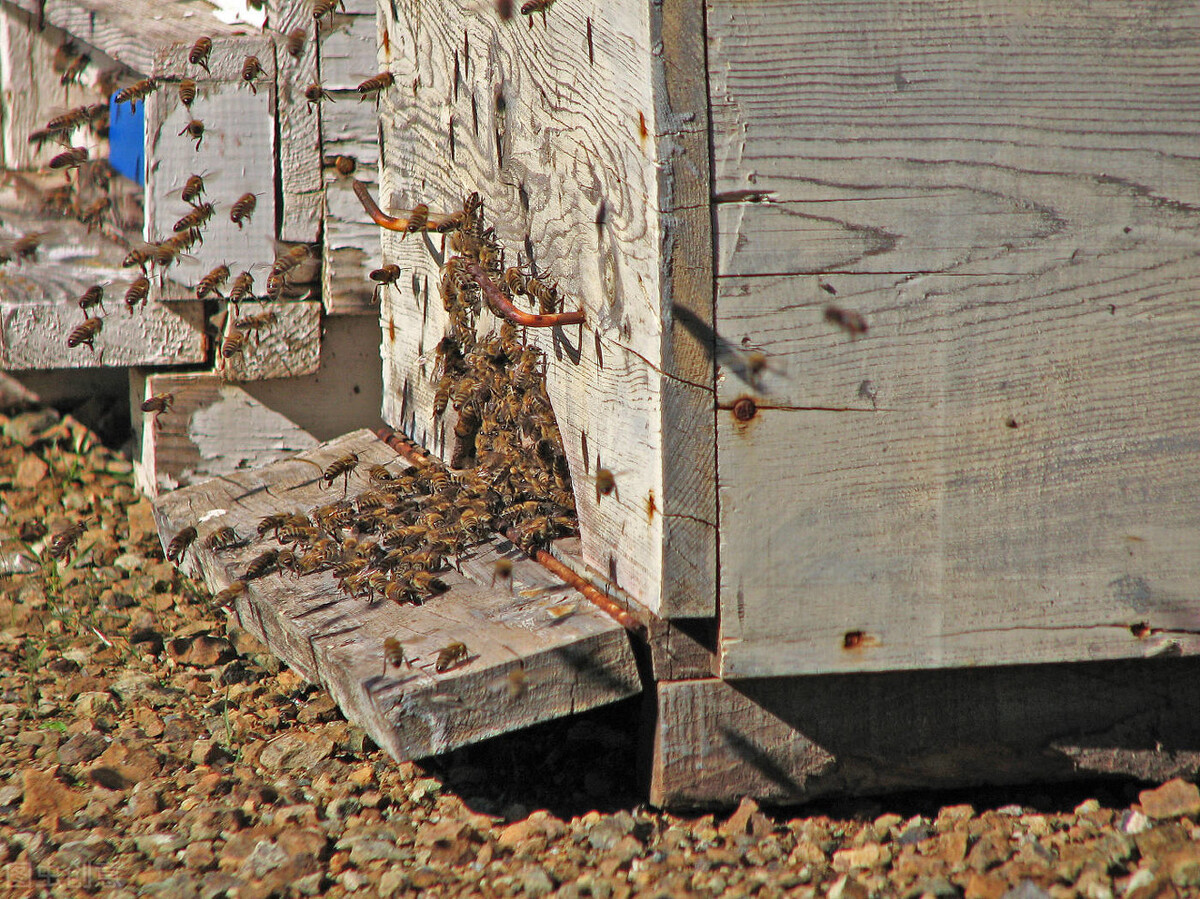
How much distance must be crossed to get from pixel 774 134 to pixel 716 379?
512 millimetres

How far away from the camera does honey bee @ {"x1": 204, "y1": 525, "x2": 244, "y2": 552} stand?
376cm

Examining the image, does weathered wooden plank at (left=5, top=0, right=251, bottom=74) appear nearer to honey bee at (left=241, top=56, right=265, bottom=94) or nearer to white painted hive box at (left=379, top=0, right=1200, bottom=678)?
honey bee at (left=241, top=56, right=265, bottom=94)

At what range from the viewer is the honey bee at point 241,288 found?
14.5 ft

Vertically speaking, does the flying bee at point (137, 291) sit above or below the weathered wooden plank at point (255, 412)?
above

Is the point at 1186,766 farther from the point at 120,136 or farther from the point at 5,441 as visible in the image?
the point at 5,441

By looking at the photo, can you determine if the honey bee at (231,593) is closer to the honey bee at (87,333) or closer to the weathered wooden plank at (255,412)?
the weathered wooden plank at (255,412)

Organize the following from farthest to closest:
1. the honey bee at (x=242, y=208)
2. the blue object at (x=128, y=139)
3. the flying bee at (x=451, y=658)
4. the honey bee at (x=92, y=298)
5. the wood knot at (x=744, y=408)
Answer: the blue object at (x=128, y=139)
the honey bee at (x=92, y=298)
the honey bee at (x=242, y=208)
the flying bee at (x=451, y=658)
the wood knot at (x=744, y=408)

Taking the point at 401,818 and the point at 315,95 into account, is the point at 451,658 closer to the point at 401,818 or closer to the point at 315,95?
the point at 401,818

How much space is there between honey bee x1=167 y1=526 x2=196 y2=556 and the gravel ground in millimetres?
296

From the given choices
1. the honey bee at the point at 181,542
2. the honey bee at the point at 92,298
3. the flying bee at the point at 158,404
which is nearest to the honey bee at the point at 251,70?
the honey bee at the point at 92,298

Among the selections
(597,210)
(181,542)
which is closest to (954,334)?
(597,210)

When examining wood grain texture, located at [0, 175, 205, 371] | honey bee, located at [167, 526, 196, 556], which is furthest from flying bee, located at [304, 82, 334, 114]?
honey bee, located at [167, 526, 196, 556]

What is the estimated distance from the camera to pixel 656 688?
276cm

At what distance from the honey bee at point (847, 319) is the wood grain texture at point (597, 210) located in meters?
0.29
